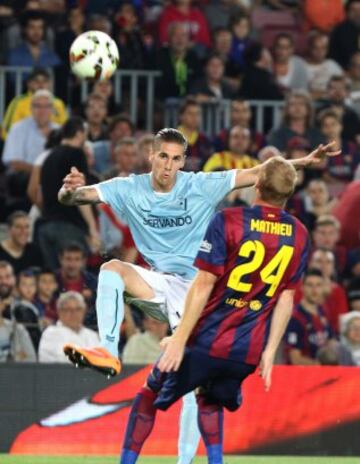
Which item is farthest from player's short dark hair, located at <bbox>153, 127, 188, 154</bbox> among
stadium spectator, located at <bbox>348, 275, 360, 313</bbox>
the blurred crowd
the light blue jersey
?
stadium spectator, located at <bbox>348, 275, 360, 313</bbox>

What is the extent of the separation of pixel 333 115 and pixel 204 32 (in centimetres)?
231

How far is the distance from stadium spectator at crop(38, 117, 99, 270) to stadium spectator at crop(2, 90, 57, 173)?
1052 millimetres

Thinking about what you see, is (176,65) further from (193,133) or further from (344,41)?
(344,41)

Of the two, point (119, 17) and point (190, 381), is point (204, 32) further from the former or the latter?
point (190, 381)

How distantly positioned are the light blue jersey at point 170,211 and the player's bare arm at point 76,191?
0.06 metres

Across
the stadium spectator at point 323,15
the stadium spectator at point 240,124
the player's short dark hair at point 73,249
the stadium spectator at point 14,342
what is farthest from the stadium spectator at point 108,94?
the stadium spectator at point 14,342

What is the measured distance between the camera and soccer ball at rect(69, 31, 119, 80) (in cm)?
1375

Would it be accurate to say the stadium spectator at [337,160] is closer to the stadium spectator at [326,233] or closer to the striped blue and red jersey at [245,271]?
the stadium spectator at [326,233]

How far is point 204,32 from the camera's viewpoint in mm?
19781

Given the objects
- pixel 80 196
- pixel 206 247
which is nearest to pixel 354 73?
pixel 80 196

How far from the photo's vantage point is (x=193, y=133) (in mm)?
17688

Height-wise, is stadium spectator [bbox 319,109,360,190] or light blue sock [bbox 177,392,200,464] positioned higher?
stadium spectator [bbox 319,109,360,190]

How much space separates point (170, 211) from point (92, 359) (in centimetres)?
139

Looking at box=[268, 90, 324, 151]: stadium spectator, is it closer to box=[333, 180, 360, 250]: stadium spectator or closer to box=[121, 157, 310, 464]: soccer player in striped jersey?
box=[333, 180, 360, 250]: stadium spectator
